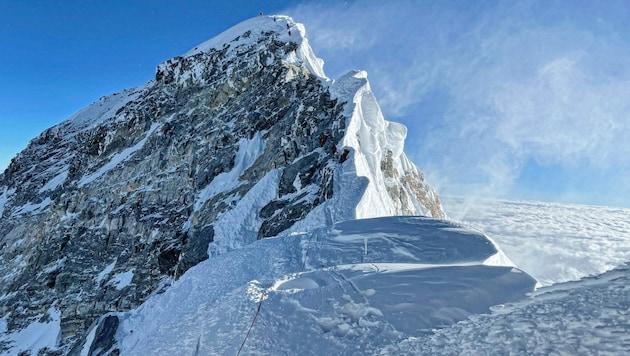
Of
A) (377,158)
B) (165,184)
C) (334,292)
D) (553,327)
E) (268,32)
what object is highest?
(268,32)

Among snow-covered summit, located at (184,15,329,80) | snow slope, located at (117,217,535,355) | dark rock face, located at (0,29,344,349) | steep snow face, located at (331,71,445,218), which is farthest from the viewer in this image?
snow-covered summit, located at (184,15,329,80)

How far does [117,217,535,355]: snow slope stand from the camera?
23.7 ft

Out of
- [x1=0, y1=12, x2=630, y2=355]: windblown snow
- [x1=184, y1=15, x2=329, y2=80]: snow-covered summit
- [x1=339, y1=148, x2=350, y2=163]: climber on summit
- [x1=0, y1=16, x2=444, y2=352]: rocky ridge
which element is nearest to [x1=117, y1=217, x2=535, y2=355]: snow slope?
[x1=0, y1=12, x2=630, y2=355]: windblown snow

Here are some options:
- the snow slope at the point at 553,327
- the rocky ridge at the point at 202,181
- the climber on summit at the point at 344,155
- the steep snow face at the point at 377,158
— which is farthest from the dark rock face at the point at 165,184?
the snow slope at the point at 553,327

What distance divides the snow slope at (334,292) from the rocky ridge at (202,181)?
269 inches

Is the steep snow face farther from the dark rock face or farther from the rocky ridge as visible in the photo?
the dark rock face

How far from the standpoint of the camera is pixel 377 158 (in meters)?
29.3

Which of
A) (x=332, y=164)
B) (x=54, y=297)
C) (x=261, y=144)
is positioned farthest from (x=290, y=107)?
(x=54, y=297)

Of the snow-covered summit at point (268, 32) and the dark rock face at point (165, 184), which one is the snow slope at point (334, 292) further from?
the snow-covered summit at point (268, 32)

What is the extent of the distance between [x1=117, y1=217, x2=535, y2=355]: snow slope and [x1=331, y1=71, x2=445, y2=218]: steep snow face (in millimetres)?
7332

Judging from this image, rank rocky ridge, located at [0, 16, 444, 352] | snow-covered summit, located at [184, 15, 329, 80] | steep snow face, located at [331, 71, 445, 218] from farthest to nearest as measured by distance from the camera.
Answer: snow-covered summit, located at [184, 15, 329, 80] < rocky ridge, located at [0, 16, 444, 352] < steep snow face, located at [331, 71, 445, 218]

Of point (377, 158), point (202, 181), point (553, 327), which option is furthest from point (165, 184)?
point (553, 327)

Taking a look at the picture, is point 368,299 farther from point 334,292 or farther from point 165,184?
point 165,184

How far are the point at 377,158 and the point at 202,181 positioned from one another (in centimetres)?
2031
